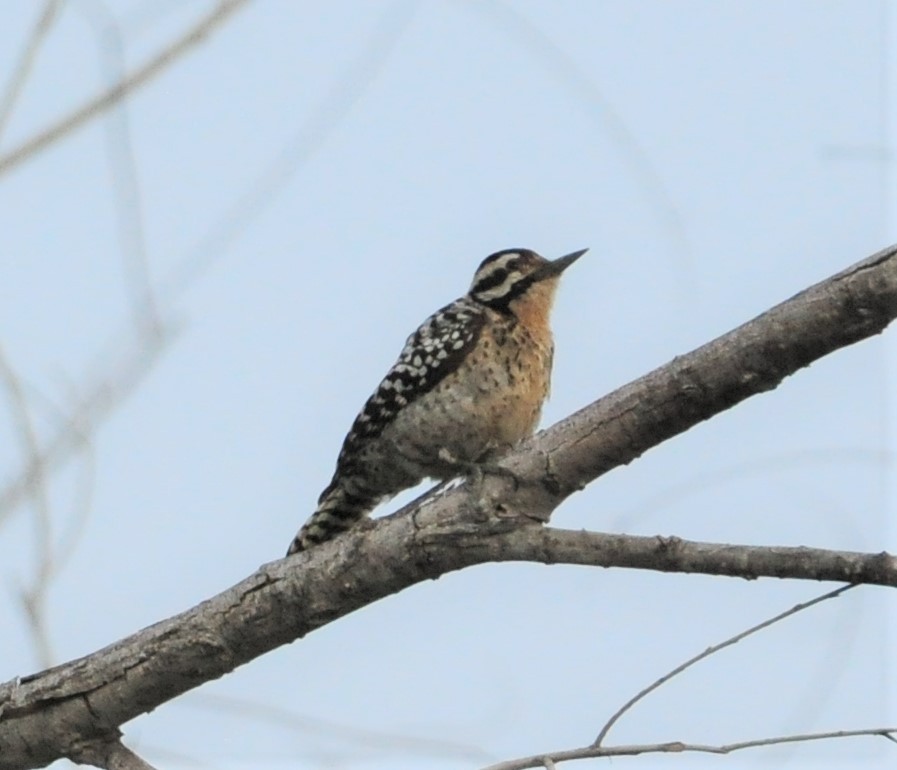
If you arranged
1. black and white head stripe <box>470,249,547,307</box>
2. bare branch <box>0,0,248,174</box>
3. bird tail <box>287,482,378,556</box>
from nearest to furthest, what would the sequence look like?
bare branch <box>0,0,248,174</box>, bird tail <box>287,482,378,556</box>, black and white head stripe <box>470,249,547,307</box>

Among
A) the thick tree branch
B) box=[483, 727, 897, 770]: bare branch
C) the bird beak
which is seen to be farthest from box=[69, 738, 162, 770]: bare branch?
the bird beak

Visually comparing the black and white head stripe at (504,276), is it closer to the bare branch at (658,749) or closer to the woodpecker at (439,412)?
the woodpecker at (439,412)

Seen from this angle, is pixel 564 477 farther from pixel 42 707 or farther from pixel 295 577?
pixel 42 707

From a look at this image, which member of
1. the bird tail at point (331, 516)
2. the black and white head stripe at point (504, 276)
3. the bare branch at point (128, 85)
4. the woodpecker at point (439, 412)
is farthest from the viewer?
the black and white head stripe at point (504, 276)

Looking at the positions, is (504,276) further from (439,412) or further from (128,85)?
(128,85)

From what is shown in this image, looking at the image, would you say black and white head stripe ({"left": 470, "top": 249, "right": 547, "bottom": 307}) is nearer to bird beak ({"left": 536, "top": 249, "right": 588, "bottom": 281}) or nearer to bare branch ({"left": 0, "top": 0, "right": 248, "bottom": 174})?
bird beak ({"left": 536, "top": 249, "right": 588, "bottom": 281})

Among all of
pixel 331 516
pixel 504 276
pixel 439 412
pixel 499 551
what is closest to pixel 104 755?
pixel 499 551

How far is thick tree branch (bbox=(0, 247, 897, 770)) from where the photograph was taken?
354 cm

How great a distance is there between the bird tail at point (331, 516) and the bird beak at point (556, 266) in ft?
4.06

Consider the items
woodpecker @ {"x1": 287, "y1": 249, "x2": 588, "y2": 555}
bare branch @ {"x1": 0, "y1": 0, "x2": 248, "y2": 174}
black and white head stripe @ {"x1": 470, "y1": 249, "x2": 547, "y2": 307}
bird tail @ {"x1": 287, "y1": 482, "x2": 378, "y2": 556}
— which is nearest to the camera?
bare branch @ {"x1": 0, "y1": 0, "x2": 248, "y2": 174}

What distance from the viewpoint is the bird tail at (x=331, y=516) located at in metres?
6.18

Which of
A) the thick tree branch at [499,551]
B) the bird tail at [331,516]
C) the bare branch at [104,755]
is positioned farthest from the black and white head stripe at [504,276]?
the bare branch at [104,755]

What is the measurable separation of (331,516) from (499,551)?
2227 millimetres

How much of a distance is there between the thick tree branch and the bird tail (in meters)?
1.61
